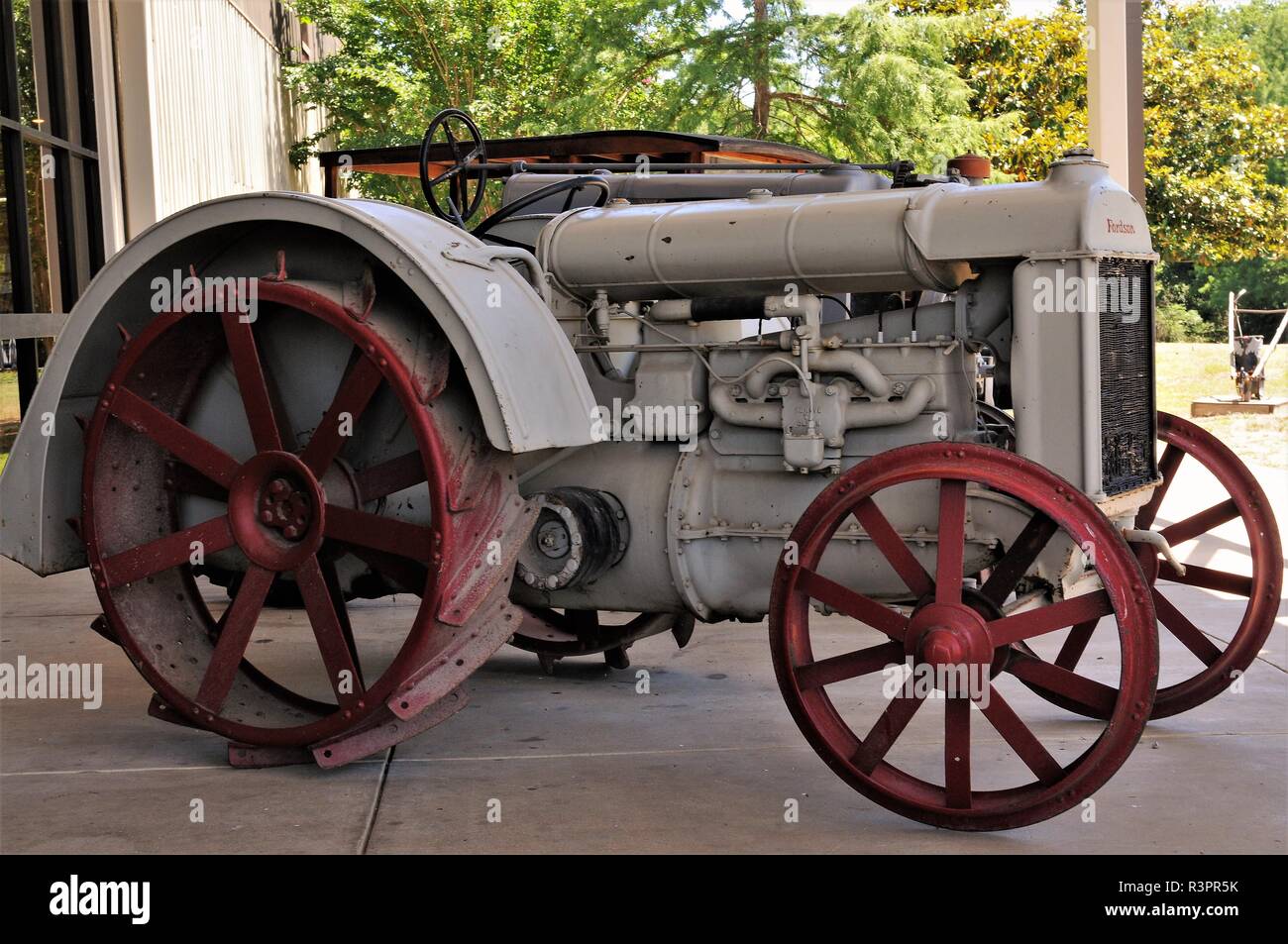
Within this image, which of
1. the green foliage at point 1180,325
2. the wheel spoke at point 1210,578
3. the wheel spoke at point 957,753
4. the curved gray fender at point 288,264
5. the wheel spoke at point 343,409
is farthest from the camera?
the green foliage at point 1180,325

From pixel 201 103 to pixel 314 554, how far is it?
1184 centimetres

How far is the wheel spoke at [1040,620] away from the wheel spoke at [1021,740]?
124 millimetres

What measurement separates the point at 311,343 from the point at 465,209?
31.2 inches

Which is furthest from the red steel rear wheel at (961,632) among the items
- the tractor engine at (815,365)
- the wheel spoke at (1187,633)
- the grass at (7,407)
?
Result: the grass at (7,407)

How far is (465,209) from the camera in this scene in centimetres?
444

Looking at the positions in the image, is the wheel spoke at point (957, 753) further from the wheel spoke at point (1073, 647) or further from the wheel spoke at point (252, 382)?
the wheel spoke at point (252, 382)

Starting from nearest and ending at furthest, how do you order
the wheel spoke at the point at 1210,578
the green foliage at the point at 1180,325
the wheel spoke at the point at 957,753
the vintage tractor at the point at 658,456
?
the wheel spoke at the point at 957,753, the vintage tractor at the point at 658,456, the wheel spoke at the point at 1210,578, the green foliage at the point at 1180,325

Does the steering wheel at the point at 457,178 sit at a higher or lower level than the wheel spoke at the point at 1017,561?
higher

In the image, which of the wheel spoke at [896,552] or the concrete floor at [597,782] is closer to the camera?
the concrete floor at [597,782]

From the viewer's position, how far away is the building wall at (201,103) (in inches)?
Answer: 419

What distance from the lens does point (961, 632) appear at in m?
3.12

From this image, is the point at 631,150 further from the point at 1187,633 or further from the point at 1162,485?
the point at 1187,633

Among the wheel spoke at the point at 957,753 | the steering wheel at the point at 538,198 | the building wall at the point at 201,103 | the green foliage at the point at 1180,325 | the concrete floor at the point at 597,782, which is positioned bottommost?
the concrete floor at the point at 597,782

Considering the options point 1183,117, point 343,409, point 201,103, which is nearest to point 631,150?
point 343,409
